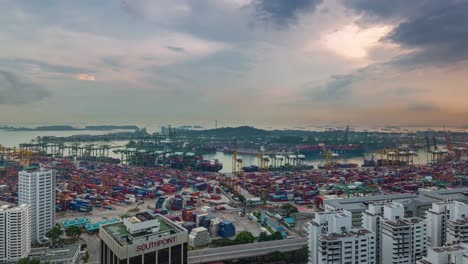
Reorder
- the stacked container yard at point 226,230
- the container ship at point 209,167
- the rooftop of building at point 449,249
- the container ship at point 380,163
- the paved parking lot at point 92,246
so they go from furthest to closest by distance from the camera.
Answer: the container ship at point 380,163
the container ship at point 209,167
the stacked container yard at point 226,230
the paved parking lot at point 92,246
the rooftop of building at point 449,249

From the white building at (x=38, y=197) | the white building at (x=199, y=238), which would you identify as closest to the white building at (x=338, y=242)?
the white building at (x=199, y=238)

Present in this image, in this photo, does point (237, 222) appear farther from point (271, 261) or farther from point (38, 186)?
point (38, 186)

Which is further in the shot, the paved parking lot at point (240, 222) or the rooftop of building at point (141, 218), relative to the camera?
the paved parking lot at point (240, 222)

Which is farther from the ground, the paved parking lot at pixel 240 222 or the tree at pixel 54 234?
the tree at pixel 54 234

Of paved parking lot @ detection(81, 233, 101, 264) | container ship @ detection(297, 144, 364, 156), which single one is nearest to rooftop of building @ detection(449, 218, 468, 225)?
paved parking lot @ detection(81, 233, 101, 264)

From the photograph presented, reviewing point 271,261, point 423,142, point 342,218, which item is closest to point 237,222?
point 271,261

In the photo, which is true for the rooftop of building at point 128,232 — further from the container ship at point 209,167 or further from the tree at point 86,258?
the container ship at point 209,167
